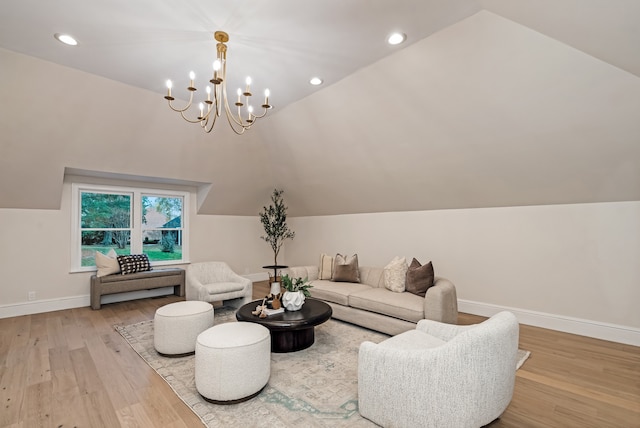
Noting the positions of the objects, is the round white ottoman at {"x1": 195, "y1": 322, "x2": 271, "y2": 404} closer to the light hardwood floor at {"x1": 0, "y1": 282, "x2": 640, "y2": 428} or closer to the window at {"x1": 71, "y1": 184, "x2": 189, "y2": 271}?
the light hardwood floor at {"x1": 0, "y1": 282, "x2": 640, "y2": 428}

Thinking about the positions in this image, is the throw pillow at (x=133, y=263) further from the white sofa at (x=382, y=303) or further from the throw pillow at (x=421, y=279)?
the throw pillow at (x=421, y=279)

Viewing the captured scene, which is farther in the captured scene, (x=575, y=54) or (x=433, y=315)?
(x=433, y=315)

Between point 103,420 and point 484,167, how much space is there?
450 cm

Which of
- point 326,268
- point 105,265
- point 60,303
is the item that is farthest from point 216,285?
point 60,303

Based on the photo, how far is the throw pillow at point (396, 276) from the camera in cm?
414

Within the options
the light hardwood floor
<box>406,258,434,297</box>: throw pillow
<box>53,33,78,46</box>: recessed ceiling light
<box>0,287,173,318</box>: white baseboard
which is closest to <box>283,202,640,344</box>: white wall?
the light hardwood floor

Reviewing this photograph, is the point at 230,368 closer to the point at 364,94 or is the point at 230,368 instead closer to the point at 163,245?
the point at 364,94

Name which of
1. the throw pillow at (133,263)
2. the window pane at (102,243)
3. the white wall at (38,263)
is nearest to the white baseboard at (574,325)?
the throw pillow at (133,263)

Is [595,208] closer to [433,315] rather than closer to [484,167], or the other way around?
[484,167]

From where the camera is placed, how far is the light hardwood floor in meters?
2.18

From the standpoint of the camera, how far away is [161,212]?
6262 millimetres

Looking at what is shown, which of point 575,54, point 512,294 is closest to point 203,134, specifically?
point 575,54

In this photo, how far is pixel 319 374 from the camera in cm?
281

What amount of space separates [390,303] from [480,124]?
7.48ft
